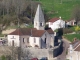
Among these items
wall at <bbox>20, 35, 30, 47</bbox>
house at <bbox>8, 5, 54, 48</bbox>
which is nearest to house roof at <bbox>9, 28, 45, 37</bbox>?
house at <bbox>8, 5, 54, 48</bbox>

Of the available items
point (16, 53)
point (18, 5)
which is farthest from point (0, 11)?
point (16, 53)

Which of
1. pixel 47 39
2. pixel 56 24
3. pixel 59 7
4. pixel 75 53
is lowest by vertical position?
pixel 75 53

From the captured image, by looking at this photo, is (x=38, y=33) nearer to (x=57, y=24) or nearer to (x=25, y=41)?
(x=25, y=41)

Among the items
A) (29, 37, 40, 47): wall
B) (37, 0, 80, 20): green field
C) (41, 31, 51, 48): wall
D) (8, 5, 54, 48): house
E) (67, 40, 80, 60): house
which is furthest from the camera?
(37, 0, 80, 20): green field

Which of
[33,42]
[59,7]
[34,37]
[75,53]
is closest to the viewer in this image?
[75,53]

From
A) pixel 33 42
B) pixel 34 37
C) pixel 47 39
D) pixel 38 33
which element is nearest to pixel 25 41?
pixel 33 42

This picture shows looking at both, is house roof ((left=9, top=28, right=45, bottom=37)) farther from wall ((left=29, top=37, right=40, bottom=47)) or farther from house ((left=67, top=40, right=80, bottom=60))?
house ((left=67, top=40, right=80, bottom=60))
